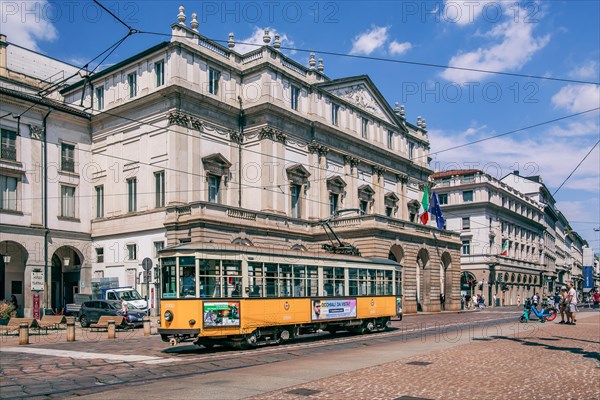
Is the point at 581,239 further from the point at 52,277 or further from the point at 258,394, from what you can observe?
the point at 258,394

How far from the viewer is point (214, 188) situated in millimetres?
41969

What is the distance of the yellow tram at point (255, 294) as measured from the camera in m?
19.3

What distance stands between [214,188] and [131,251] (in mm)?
6786

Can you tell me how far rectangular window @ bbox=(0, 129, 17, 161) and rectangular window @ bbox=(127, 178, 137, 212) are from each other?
7208 mm

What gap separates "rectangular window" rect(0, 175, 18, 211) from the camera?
37.7 meters

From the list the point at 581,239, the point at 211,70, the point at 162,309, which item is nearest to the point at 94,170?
the point at 211,70

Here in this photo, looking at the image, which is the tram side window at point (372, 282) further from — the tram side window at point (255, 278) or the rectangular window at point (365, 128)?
the rectangular window at point (365, 128)

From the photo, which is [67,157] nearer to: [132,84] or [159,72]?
[132,84]

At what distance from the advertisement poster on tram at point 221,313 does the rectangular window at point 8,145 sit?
24.2 meters

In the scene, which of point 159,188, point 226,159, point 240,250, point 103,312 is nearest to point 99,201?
point 159,188

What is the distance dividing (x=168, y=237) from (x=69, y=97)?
58.2ft

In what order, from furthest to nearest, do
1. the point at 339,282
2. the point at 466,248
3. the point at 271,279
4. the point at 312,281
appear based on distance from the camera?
1. the point at 466,248
2. the point at 339,282
3. the point at 312,281
4. the point at 271,279

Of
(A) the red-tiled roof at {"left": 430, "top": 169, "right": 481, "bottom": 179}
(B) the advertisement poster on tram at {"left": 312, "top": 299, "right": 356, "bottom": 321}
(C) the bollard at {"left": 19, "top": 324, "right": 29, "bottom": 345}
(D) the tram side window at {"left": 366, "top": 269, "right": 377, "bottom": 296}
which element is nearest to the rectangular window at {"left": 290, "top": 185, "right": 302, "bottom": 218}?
(D) the tram side window at {"left": 366, "top": 269, "right": 377, "bottom": 296}

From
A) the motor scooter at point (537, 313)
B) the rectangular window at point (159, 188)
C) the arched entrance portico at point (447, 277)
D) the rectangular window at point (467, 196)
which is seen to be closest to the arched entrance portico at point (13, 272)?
the rectangular window at point (159, 188)
